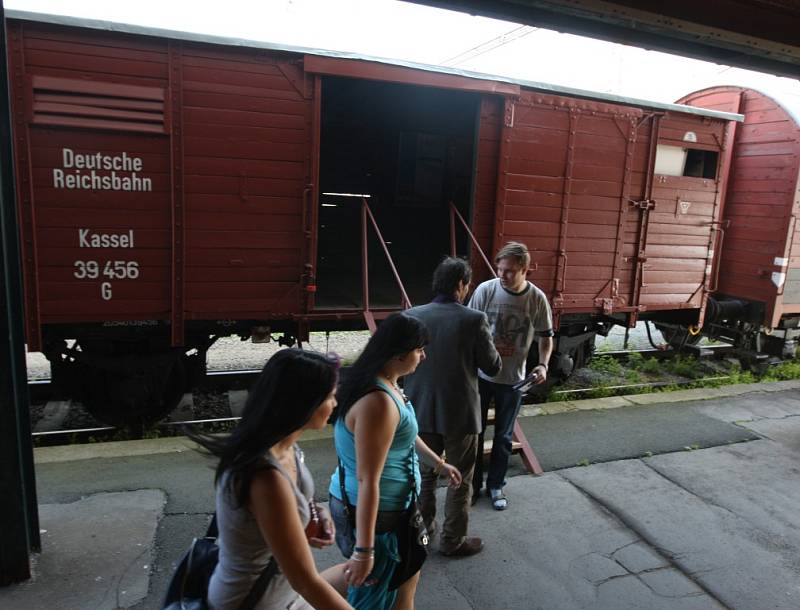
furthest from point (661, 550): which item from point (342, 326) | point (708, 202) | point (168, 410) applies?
point (708, 202)

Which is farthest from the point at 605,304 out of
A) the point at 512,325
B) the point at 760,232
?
the point at 760,232

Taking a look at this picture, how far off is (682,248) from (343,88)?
4891mm

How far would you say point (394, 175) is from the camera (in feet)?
27.3

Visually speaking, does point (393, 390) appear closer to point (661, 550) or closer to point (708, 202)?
point (661, 550)

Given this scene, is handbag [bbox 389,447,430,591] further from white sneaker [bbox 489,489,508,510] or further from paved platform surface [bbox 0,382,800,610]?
Result: white sneaker [bbox 489,489,508,510]

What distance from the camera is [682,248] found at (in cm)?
747

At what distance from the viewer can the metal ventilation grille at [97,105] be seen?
4316mm

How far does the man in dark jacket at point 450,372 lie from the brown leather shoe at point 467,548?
0.36m

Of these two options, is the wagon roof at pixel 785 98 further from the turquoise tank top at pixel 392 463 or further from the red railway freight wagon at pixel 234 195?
the turquoise tank top at pixel 392 463

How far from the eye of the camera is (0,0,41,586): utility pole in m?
2.62

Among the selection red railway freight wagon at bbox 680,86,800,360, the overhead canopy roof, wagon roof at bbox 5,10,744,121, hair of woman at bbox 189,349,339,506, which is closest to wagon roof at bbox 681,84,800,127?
red railway freight wagon at bbox 680,86,800,360

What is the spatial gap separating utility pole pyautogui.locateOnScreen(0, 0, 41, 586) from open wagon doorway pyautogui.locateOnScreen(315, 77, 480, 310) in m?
4.94

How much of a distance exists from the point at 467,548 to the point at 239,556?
6.95 feet

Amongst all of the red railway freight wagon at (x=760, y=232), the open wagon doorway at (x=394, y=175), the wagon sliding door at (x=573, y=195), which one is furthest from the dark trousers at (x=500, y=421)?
the red railway freight wagon at (x=760, y=232)
